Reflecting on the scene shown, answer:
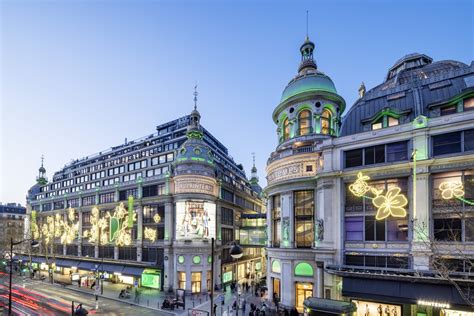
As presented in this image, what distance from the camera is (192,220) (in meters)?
47.3

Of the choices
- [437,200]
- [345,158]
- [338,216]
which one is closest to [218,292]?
[338,216]

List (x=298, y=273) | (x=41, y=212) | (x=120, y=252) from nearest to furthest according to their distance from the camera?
(x=298, y=273) → (x=120, y=252) → (x=41, y=212)

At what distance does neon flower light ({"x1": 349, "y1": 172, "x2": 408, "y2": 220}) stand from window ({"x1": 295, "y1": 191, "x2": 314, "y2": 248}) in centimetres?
644

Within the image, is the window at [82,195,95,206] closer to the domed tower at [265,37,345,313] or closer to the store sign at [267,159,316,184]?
the domed tower at [265,37,345,313]

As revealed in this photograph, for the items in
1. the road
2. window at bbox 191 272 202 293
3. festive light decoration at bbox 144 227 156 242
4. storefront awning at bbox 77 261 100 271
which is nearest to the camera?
the road

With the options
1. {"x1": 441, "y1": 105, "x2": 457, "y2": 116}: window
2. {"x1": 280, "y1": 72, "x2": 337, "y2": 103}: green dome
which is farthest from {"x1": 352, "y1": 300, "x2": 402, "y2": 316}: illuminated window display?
{"x1": 280, "y1": 72, "x2": 337, "y2": 103}: green dome

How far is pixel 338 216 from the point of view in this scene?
2911 centimetres

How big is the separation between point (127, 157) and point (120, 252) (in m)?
20.6

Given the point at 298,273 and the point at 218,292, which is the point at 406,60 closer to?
the point at 298,273

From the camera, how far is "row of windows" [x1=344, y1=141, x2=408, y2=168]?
87.5 ft

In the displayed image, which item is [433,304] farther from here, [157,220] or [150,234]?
[150,234]

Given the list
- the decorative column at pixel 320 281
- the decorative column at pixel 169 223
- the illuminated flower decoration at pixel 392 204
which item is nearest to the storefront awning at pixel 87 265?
the decorative column at pixel 169 223

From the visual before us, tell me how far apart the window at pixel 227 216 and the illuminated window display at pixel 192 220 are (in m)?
6.56

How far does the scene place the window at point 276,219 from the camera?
3606 cm
